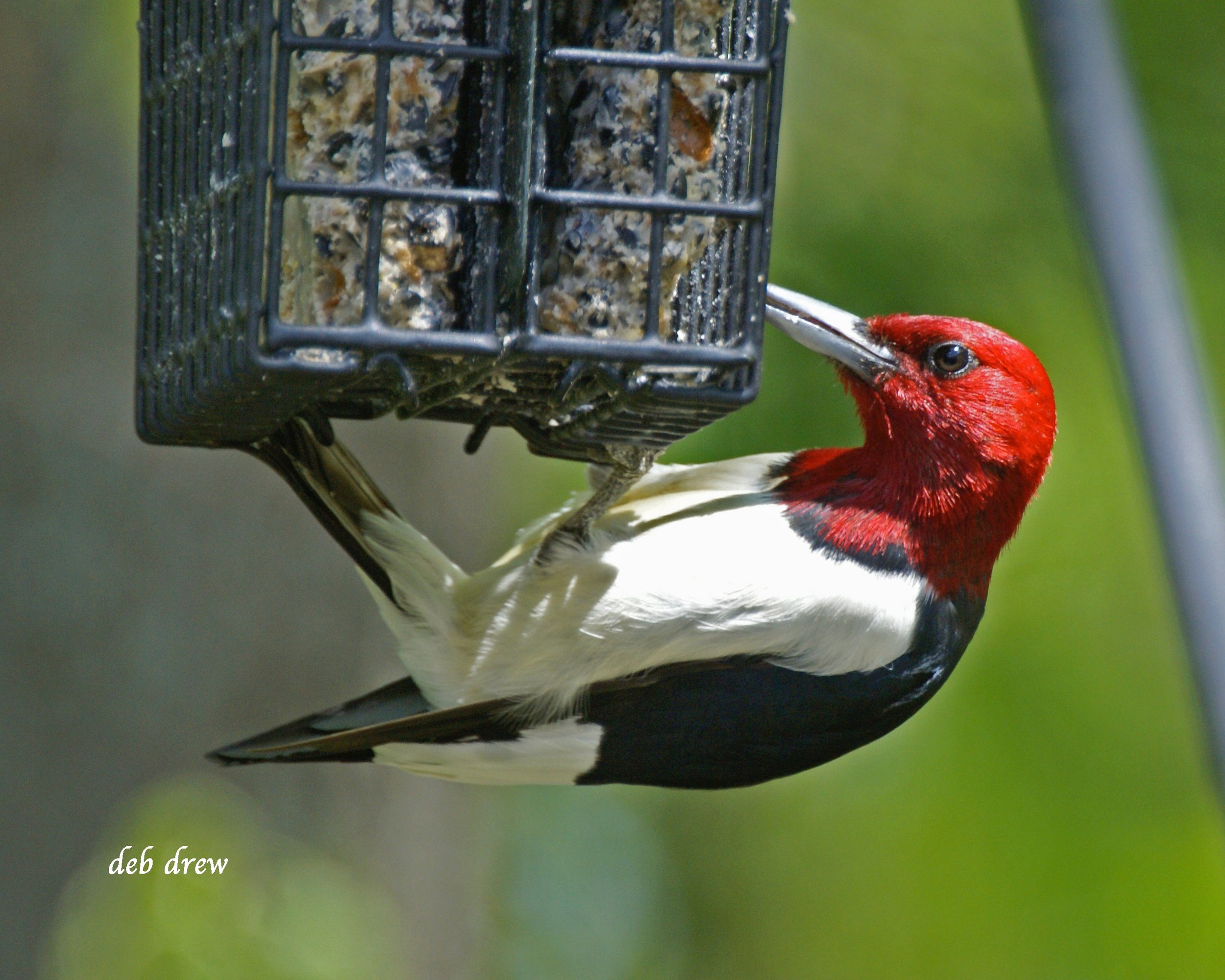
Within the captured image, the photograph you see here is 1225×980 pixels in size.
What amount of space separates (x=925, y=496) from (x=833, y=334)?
0.39 meters

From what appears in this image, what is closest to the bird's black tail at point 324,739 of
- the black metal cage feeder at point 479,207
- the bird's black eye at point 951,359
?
the black metal cage feeder at point 479,207

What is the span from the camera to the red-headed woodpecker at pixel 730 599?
269 cm

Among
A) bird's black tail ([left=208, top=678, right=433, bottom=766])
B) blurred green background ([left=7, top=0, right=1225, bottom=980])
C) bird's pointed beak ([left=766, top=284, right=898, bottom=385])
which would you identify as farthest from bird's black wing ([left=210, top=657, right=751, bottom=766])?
bird's pointed beak ([left=766, top=284, right=898, bottom=385])

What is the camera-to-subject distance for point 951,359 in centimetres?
293

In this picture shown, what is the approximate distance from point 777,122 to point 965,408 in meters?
0.96

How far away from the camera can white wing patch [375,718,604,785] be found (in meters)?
2.79

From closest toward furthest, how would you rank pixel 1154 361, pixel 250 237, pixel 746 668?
pixel 250 237, pixel 1154 361, pixel 746 668

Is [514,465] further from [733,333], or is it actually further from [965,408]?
[733,333]

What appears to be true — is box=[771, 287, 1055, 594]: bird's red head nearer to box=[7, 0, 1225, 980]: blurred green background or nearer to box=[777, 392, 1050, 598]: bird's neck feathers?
box=[777, 392, 1050, 598]: bird's neck feathers

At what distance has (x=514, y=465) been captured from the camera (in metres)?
4.78

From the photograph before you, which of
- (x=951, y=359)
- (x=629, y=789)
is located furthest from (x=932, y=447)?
(x=629, y=789)

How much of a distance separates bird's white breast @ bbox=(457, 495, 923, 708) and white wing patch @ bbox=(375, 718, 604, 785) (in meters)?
0.07

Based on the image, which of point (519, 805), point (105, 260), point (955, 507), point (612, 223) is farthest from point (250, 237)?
point (519, 805)

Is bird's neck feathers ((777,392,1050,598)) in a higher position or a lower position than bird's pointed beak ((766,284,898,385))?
lower
